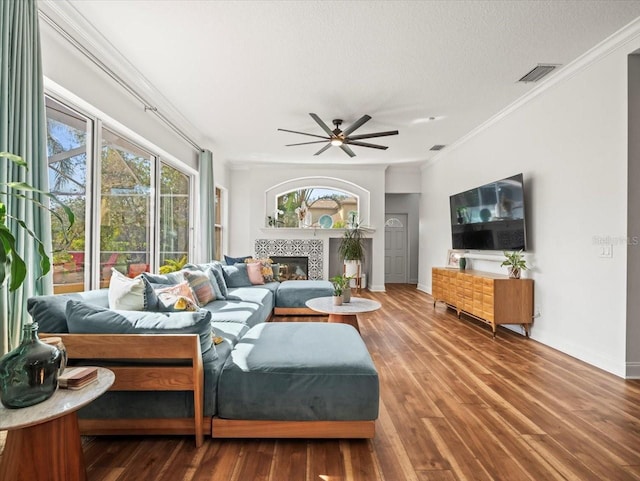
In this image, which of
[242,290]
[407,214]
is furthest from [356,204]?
[242,290]

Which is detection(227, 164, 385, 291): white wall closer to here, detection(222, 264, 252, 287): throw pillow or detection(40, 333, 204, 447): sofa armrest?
detection(222, 264, 252, 287): throw pillow

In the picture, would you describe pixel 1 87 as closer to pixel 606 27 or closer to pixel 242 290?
pixel 242 290

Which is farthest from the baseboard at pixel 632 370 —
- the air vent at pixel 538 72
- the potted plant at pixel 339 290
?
the air vent at pixel 538 72

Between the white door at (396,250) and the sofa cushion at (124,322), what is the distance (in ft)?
26.0

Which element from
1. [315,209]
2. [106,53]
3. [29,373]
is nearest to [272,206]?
[315,209]

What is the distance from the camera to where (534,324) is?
3959mm

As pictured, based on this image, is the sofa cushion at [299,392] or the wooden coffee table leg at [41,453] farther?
the sofa cushion at [299,392]

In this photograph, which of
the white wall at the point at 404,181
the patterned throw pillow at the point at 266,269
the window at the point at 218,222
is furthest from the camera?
the white wall at the point at 404,181

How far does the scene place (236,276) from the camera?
16.6ft

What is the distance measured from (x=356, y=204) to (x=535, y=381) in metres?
5.54

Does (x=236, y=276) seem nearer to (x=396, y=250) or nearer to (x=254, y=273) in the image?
(x=254, y=273)

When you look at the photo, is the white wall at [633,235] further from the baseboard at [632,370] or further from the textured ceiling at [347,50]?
the textured ceiling at [347,50]

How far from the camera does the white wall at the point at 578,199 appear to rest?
9.50 ft

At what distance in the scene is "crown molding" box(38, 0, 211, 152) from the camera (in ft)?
7.94
